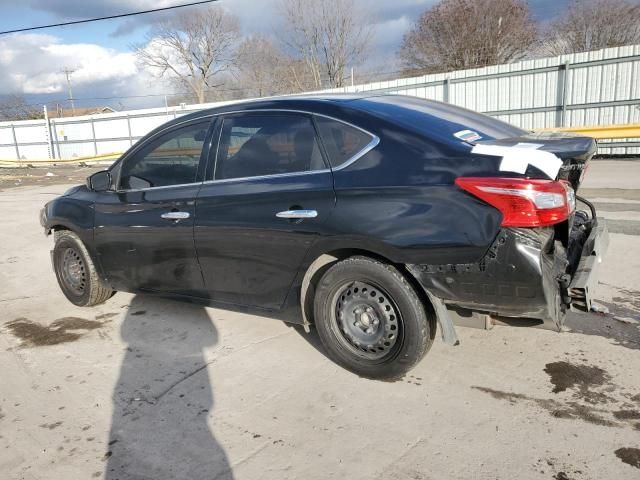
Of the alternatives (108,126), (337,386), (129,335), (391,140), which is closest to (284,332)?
(337,386)

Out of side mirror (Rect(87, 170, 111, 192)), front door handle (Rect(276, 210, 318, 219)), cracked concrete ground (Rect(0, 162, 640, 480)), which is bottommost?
cracked concrete ground (Rect(0, 162, 640, 480))

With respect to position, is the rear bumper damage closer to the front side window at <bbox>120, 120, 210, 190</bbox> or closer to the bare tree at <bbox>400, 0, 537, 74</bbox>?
the front side window at <bbox>120, 120, 210, 190</bbox>

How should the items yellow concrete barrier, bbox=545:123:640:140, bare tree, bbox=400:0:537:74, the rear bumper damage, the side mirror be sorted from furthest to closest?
bare tree, bbox=400:0:537:74 < yellow concrete barrier, bbox=545:123:640:140 < the side mirror < the rear bumper damage

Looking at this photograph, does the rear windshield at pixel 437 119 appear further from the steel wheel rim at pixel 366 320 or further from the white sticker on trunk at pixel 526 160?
the steel wheel rim at pixel 366 320

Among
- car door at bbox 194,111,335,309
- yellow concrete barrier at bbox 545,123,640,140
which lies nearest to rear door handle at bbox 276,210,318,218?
car door at bbox 194,111,335,309

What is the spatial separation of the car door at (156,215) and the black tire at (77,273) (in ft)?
0.95

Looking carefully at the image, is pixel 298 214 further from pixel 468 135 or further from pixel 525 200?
pixel 525 200

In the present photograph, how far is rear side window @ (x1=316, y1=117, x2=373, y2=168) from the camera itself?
327 cm

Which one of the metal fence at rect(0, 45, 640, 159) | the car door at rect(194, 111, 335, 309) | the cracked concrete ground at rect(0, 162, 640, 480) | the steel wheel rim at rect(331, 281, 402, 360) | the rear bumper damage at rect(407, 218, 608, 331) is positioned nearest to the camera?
the cracked concrete ground at rect(0, 162, 640, 480)

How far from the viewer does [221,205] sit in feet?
12.5

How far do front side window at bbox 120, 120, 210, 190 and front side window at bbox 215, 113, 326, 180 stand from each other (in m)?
0.27

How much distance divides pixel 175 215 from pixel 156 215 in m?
0.25

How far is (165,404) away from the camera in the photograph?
328 centimetres

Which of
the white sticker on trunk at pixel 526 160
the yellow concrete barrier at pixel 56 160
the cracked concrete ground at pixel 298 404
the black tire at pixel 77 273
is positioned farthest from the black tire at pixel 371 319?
the yellow concrete barrier at pixel 56 160
